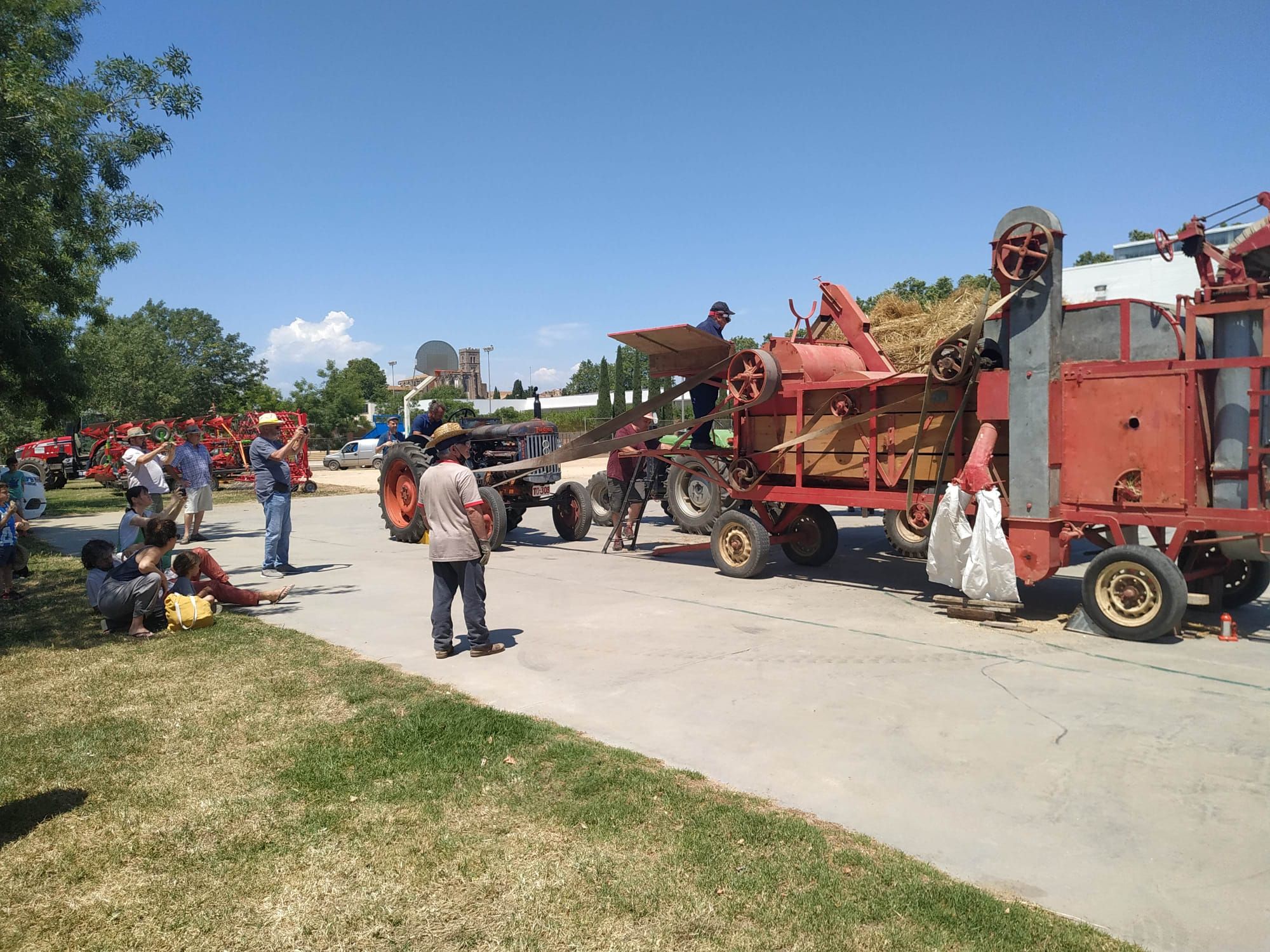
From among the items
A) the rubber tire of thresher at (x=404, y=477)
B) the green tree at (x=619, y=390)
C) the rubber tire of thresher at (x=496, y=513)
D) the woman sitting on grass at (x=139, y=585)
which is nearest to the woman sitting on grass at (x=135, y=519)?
the woman sitting on grass at (x=139, y=585)

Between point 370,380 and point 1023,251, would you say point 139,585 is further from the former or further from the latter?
point 370,380

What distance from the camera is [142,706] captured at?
216 inches

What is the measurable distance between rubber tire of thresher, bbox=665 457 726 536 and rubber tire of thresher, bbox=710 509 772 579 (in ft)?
5.32

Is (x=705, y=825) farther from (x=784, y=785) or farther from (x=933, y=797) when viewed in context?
(x=933, y=797)

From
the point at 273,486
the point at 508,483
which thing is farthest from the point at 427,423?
the point at 273,486

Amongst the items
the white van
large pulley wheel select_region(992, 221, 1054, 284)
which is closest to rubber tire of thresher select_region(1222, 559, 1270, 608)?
large pulley wheel select_region(992, 221, 1054, 284)

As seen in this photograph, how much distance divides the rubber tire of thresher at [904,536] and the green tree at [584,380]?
109367mm

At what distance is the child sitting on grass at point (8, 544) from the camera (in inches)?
346

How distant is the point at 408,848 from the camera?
3.64m

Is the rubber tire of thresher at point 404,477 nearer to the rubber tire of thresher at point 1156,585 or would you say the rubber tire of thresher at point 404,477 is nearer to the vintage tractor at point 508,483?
the vintage tractor at point 508,483

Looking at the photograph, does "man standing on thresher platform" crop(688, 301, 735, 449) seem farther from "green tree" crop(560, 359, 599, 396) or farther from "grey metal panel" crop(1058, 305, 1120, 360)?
"green tree" crop(560, 359, 599, 396)

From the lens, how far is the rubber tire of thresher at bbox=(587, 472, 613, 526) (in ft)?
Result: 49.1

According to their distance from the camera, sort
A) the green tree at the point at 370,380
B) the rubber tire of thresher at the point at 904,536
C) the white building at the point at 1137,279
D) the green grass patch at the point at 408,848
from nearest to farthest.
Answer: the green grass patch at the point at 408,848 < the rubber tire of thresher at the point at 904,536 < the white building at the point at 1137,279 < the green tree at the point at 370,380

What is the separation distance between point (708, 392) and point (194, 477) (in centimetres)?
843
